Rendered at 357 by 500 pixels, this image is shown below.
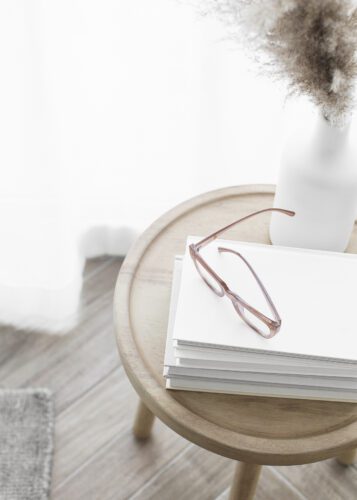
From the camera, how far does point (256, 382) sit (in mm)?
758

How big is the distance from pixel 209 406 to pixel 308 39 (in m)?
0.43

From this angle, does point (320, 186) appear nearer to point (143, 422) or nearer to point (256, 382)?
point (256, 382)

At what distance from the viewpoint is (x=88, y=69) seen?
3.80 ft

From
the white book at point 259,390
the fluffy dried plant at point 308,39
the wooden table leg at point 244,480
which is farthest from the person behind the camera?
the wooden table leg at point 244,480

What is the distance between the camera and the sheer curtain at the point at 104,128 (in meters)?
1.09

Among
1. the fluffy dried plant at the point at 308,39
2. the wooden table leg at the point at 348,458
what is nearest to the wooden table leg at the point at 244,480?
the wooden table leg at the point at 348,458

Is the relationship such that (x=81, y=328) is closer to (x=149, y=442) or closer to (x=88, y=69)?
(x=149, y=442)

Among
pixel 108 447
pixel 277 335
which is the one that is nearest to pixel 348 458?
pixel 108 447

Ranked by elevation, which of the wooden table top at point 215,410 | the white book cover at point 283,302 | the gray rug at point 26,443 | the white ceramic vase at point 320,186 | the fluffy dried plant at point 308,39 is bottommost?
the gray rug at point 26,443

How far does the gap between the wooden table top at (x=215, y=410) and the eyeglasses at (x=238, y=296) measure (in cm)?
10

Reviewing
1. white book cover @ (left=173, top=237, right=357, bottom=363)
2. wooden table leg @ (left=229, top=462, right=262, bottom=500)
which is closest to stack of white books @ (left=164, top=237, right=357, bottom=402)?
white book cover @ (left=173, top=237, right=357, bottom=363)

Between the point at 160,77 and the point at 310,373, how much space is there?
2.15 feet

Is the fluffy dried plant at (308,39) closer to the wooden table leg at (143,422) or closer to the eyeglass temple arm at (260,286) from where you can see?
the eyeglass temple arm at (260,286)

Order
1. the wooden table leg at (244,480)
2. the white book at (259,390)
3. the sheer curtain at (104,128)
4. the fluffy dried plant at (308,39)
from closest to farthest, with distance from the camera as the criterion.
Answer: the fluffy dried plant at (308,39), the white book at (259,390), the wooden table leg at (244,480), the sheer curtain at (104,128)
